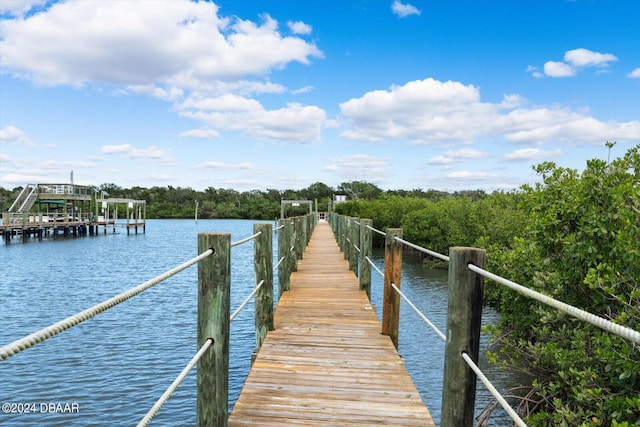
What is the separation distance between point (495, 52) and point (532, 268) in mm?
23649

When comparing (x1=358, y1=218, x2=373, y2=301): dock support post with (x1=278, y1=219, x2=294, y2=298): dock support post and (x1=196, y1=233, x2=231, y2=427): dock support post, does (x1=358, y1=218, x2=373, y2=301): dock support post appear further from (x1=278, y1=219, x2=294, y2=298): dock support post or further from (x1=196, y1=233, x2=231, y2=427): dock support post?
(x1=196, y1=233, x2=231, y2=427): dock support post

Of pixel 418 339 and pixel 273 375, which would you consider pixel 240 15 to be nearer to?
pixel 418 339

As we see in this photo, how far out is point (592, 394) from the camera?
4047 mm

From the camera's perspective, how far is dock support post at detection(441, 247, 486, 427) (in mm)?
2117

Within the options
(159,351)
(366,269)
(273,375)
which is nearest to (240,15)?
(159,351)

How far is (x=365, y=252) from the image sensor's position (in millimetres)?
6477

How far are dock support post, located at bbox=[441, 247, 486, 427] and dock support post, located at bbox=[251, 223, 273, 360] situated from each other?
2.54 metres

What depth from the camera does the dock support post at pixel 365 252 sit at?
647cm

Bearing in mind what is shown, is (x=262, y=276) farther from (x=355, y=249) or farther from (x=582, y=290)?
(x=355, y=249)

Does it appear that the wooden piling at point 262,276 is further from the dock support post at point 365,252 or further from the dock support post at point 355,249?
the dock support post at point 355,249

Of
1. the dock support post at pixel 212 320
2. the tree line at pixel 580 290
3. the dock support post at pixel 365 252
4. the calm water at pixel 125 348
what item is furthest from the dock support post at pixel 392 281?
the calm water at pixel 125 348

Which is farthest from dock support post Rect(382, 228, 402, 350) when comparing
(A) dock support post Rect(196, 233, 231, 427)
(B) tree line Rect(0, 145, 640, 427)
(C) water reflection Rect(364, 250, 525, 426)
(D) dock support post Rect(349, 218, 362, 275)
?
(D) dock support post Rect(349, 218, 362, 275)

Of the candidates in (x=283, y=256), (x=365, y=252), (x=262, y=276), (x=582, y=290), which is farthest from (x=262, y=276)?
(x=582, y=290)

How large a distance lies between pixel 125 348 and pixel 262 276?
25.2 ft
